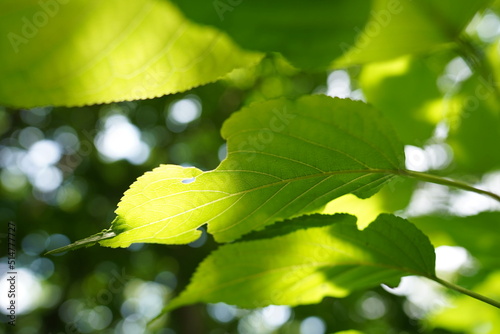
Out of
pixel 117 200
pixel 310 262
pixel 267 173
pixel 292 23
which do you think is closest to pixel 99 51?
pixel 292 23

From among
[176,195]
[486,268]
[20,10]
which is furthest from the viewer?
[486,268]

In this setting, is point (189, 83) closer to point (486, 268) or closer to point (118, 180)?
point (486, 268)

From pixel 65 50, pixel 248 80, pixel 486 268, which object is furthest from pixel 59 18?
pixel 248 80

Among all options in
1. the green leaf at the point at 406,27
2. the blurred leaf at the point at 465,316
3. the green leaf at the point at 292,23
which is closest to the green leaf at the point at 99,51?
the green leaf at the point at 292,23

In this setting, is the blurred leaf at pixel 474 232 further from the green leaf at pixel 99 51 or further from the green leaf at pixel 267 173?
the green leaf at pixel 99 51

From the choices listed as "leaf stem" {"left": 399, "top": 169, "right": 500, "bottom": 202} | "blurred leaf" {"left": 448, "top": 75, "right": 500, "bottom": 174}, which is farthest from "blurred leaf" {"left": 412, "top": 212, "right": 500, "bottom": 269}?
"leaf stem" {"left": 399, "top": 169, "right": 500, "bottom": 202}

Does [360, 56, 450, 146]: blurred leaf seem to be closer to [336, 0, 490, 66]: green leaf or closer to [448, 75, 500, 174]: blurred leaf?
[448, 75, 500, 174]: blurred leaf
